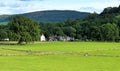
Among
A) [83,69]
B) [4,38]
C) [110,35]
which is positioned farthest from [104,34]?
[83,69]

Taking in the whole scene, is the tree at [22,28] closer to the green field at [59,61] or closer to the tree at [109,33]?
the tree at [109,33]

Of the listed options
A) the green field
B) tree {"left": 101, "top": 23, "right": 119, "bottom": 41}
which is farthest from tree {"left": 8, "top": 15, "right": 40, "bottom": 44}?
the green field

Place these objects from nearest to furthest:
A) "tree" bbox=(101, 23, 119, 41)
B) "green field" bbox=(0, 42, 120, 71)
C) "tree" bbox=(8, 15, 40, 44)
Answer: "green field" bbox=(0, 42, 120, 71), "tree" bbox=(8, 15, 40, 44), "tree" bbox=(101, 23, 119, 41)

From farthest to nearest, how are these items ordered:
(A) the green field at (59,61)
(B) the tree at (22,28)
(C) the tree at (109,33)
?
(C) the tree at (109,33)
(B) the tree at (22,28)
(A) the green field at (59,61)

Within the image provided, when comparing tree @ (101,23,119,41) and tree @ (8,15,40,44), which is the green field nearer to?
tree @ (8,15,40,44)

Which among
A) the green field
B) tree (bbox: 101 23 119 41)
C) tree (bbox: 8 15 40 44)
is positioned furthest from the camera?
tree (bbox: 101 23 119 41)

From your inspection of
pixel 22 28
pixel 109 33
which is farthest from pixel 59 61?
pixel 109 33

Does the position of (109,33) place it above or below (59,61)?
below

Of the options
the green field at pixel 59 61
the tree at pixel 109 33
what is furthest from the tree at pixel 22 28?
the green field at pixel 59 61

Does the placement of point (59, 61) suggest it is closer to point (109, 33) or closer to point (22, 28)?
point (22, 28)

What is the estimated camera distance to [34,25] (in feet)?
465

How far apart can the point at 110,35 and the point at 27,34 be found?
221 feet

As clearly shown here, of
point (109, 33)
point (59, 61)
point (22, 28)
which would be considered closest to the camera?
point (59, 61)

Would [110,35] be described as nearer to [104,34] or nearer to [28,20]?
[104,34]
